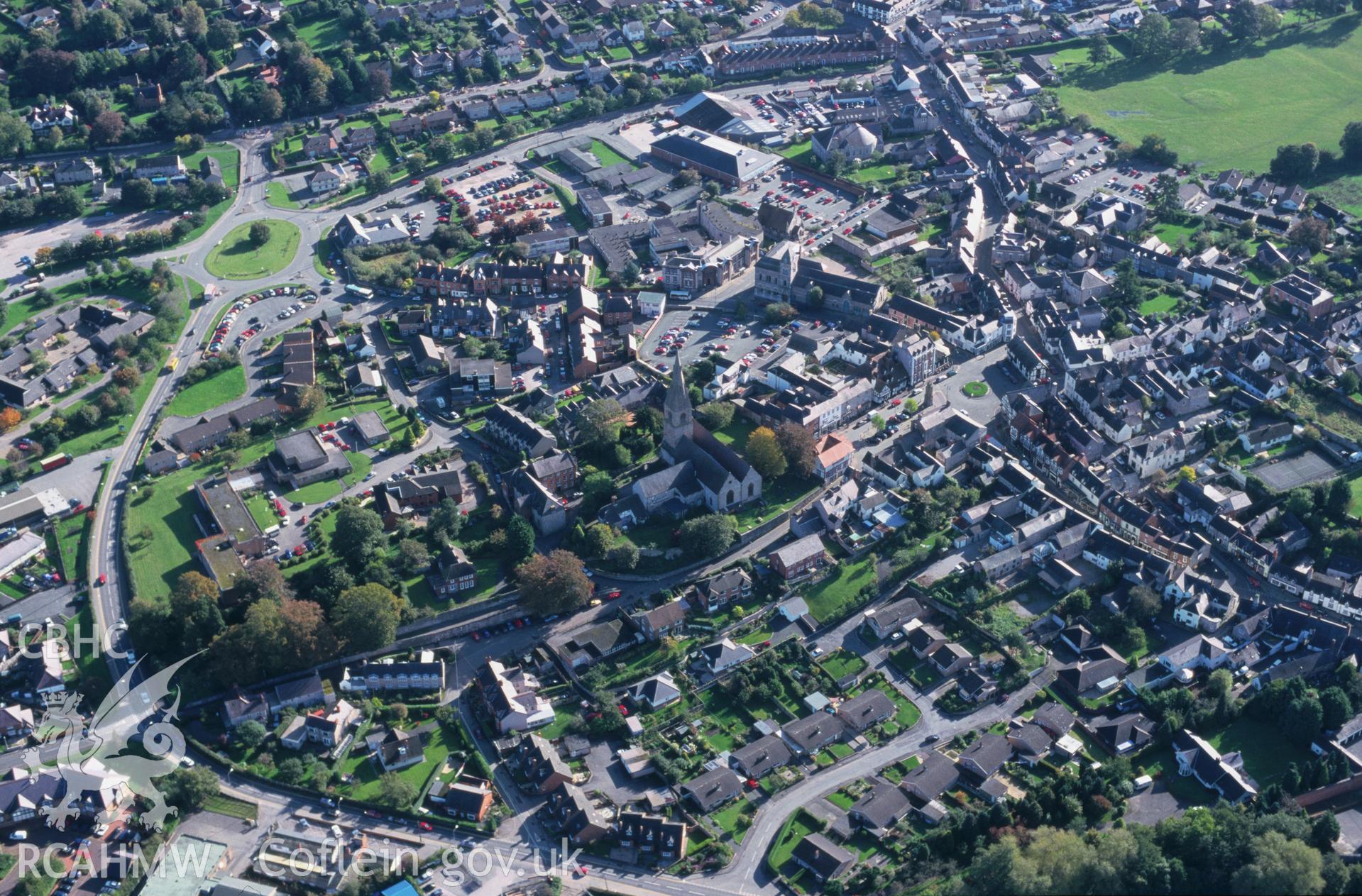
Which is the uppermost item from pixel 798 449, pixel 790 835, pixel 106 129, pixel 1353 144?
pixel 1353 144

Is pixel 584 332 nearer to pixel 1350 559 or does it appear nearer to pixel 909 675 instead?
pixel 909 675

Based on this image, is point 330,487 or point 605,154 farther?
point 605,154

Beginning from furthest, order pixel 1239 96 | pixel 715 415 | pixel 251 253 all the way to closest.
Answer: pixel 1239 96 → pixel 251 253 → pixel 715 415

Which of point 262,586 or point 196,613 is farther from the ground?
point 262,586

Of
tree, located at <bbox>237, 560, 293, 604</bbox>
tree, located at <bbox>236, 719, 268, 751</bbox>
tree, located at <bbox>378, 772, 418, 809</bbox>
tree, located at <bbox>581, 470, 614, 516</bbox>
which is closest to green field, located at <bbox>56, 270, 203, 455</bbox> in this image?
tree, located at <bbox>237, 560, 293, 604</bbox>

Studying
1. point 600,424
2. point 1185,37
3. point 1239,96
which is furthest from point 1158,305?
point 1185,37

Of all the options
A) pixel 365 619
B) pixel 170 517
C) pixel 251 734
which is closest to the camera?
pixel 251 734

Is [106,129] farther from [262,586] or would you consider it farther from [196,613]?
[196,613]
